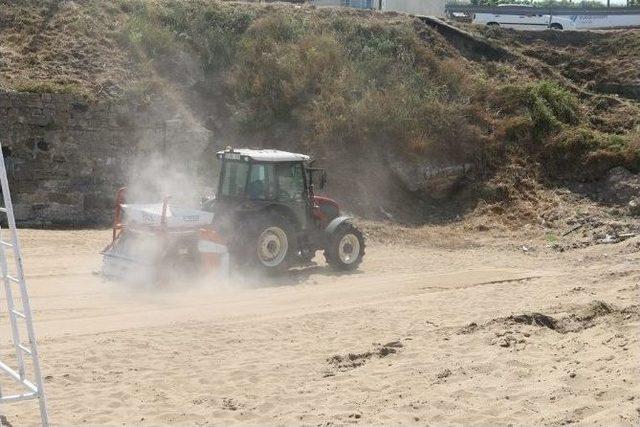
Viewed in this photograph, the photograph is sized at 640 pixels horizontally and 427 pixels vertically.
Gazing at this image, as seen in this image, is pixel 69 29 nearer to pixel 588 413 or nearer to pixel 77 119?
pixel 77 119

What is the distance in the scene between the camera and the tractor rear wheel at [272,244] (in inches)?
558

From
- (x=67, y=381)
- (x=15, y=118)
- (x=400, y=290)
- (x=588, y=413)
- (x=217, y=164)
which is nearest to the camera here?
(x=588, y=413)

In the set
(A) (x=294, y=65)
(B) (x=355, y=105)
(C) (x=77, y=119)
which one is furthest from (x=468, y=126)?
(C) (x=77, y=119)

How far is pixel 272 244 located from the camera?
1459cm

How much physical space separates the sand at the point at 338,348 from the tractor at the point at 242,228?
42 centimetres

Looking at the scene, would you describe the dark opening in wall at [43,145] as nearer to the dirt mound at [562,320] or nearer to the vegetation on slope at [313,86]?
the vegetation on slope at [313,86]

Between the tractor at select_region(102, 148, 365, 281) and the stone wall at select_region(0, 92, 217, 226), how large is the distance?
18.0 ft

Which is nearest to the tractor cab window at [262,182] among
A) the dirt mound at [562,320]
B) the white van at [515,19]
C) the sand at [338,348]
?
the sand at [338,348]

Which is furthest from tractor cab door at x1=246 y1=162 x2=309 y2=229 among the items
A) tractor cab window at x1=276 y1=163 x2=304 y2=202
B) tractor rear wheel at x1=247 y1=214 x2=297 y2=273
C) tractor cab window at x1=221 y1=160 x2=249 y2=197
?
tractor rear wheel at x1=247 y1=214 x2=297 y2=273

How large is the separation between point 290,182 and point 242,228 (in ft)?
4.93

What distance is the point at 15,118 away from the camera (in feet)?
64.8

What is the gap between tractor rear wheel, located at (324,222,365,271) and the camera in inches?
613

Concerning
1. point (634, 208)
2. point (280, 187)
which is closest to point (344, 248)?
point (280, 187)

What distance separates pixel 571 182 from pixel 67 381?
18.5 metres
